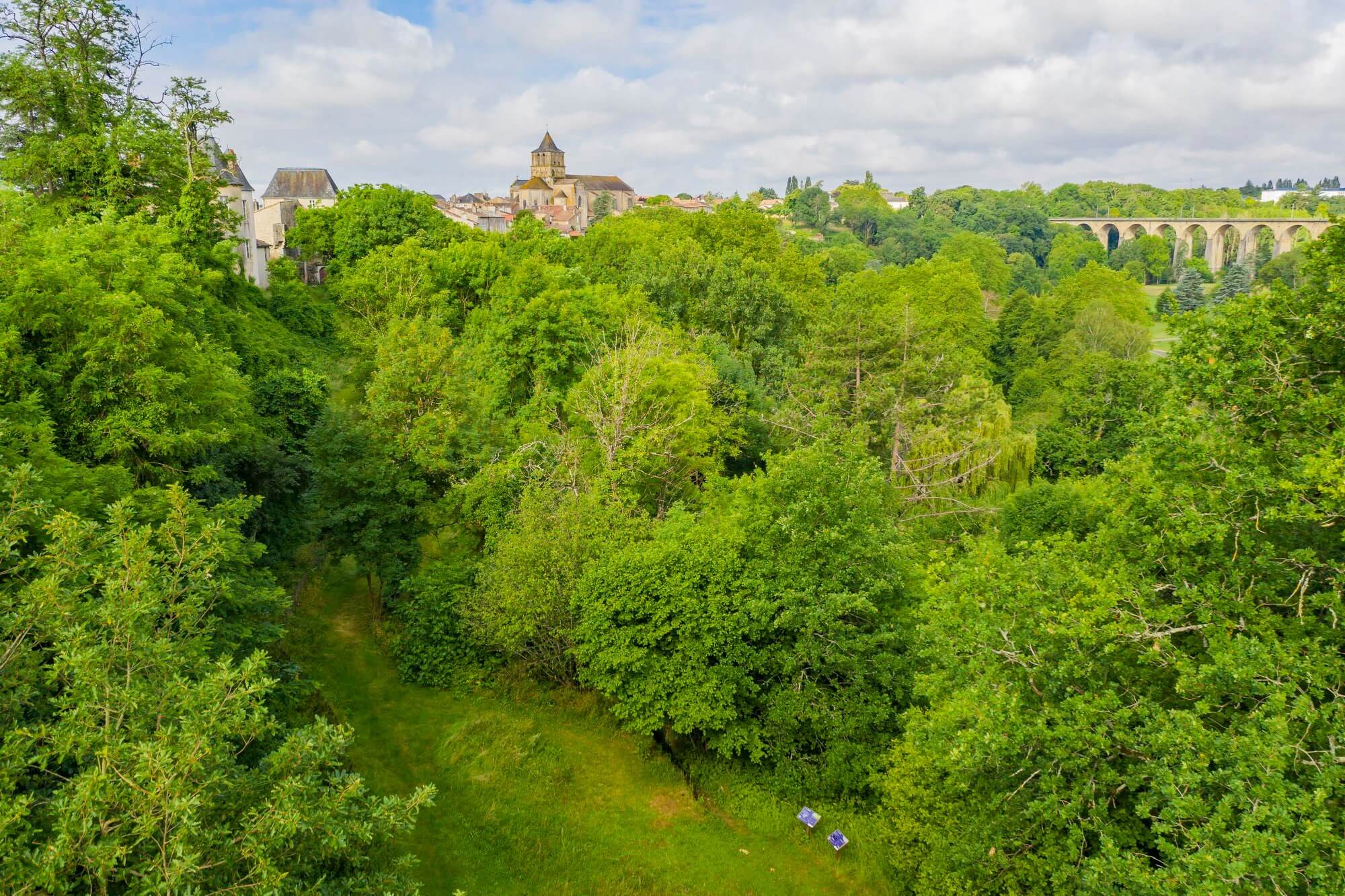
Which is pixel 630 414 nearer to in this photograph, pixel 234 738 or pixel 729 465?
pixel 729 465

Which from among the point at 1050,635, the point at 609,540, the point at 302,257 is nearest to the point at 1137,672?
the point at 1050,635

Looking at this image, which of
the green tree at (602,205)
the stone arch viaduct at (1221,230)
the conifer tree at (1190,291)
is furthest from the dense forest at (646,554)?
the green tree at (602,205)

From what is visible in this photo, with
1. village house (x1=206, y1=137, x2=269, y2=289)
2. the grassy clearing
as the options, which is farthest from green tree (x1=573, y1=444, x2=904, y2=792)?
village house (x1=206, y1=137, x2=269, y2=289)

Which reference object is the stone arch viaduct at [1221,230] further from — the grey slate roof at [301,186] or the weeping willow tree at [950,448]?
the grey slate roof at [301,186]

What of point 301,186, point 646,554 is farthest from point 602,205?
point 646,554

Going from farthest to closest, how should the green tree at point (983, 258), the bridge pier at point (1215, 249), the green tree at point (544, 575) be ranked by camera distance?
the bridge pier at point (1215, 249) < the green tree at point (983, 258) < the green tree at point (544, 575)

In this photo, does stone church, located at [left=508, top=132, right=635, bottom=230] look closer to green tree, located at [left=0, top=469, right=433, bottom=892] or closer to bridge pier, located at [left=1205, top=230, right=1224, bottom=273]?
bridge pier, located at [left=1205, top=230, right=1224, bottom=273]
